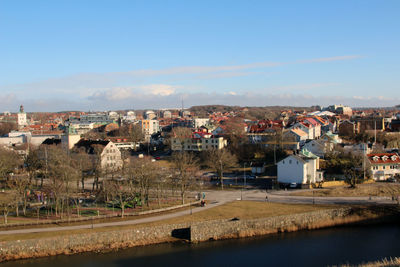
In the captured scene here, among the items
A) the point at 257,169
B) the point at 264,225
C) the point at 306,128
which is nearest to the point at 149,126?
the point at 306,128

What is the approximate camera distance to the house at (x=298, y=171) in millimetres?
32312

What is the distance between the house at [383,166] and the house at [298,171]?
16.5 feet

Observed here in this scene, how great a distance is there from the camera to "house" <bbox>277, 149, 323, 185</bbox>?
32312 mm

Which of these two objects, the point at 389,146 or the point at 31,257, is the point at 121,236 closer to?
the point at 31,257

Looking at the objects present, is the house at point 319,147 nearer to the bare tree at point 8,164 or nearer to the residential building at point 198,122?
the bare tree at point 8,164

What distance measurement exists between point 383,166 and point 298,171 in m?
8.55

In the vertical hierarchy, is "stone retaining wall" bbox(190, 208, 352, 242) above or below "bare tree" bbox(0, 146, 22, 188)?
below

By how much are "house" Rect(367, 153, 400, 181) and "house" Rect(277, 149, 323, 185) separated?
16.5 feet

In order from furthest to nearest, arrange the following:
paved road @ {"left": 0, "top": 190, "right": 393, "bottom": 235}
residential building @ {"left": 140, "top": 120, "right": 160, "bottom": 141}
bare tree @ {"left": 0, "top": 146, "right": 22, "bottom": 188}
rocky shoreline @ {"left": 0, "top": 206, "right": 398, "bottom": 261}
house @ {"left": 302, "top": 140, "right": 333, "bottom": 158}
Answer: residential building @ {"left": 140, "top": 120, "right": 160, "bottom": 141}
house @ {"left": 302, "top": 140, "right": 333, "bottom": 158}
bare tree @ {"left": 0, "top": 146, "right": 22, "bottom": 188}
paved road @ {"left": 0, "top": 190, "right": 393, "bottom": 235}
rocky shoreline @ {"left": 0, "top": 206, "right": 398, "bottom": 261}

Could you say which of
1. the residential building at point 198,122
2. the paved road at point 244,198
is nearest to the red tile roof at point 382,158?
the paved road at point 244,198

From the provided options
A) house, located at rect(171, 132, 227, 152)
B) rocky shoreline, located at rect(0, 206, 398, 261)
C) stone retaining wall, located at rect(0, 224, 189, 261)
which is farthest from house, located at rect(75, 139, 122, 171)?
rocky shoreline, located at rect(0, 206, 398, 261)

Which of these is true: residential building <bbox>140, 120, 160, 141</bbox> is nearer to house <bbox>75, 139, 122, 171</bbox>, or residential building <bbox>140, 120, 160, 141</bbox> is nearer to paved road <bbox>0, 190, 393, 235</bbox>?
house <bbox>75, 139, 122, 171</bbox>

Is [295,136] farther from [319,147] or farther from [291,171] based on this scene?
[291,171]

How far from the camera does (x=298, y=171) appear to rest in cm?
3238
